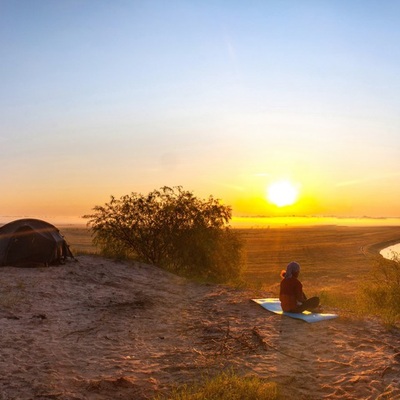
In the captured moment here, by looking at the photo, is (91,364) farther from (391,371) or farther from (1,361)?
(391,371)

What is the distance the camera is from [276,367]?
838cm

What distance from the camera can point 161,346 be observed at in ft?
32.4

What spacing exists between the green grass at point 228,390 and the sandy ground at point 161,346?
1.30 ft

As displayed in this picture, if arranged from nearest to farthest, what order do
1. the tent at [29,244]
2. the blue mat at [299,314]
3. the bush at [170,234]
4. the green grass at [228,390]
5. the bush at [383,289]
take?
1. the green grass at [228,390]
2. the blue mat at [299,314]
3. the bush at [383,289]
4. the tent at [29,244]
5. the bush at [170,234]

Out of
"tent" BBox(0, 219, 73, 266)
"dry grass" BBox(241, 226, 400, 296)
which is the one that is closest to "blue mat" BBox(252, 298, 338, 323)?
A: "dry grass" BBox(241, 226, 400, 296)

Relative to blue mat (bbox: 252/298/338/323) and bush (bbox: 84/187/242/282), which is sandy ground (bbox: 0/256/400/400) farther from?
bush (bbox: 84/187/242/282)

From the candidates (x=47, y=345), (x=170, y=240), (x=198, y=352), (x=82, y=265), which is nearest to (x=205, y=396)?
(x=198, y=352)

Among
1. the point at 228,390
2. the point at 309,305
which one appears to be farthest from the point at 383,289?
the point at 228,390

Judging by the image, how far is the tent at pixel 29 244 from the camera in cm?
1806

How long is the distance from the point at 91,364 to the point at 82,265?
1094 cm

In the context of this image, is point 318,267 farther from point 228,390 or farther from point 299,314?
point 228,390

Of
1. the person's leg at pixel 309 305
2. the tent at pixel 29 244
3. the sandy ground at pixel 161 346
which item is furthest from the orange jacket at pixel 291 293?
the tent at pixel 29 244

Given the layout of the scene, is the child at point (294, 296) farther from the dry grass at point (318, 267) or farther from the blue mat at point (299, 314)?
the dry grass at point (318, 267)

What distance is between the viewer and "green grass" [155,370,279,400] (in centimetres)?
679
